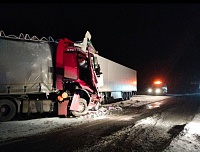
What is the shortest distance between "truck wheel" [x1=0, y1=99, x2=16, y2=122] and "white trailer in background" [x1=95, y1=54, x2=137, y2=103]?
706cm

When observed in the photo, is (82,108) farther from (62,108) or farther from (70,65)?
(70,65)

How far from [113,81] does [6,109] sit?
37.5ft

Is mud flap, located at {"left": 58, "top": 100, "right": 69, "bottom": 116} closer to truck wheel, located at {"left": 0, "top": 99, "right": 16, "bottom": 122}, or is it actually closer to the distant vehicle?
truck wheel, located at {"left": 0, "top": 99, "right": 16, "bottom": 122}

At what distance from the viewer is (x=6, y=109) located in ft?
31.1

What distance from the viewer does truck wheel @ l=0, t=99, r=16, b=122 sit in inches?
368

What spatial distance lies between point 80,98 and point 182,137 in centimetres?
554

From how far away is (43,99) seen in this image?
33.6ft

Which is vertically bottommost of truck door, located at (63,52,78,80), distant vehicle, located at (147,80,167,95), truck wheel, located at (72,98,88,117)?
truck wheel, located at (72,98,88,117)

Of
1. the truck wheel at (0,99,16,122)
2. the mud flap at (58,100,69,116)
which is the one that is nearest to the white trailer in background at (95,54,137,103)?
the mud flap at (58,100,69,116)

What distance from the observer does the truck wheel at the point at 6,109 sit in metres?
9.35

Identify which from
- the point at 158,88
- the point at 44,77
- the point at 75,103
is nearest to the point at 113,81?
the point at 75,103

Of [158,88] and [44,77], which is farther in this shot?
[158,88]

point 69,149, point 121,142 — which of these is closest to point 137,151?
point 121,142

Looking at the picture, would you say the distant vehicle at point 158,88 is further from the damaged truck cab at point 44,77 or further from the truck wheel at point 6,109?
the truck wheel at point 6,109
